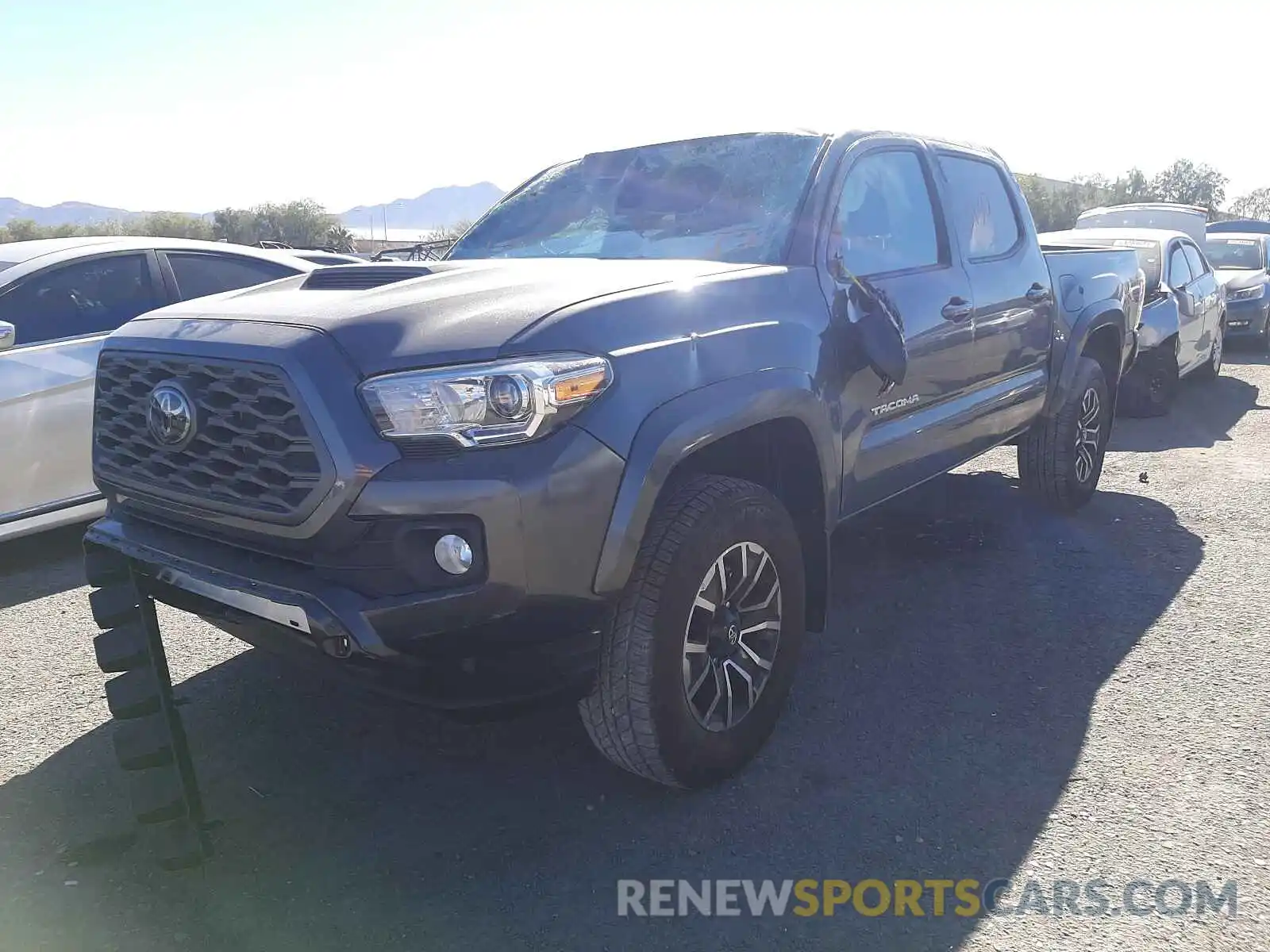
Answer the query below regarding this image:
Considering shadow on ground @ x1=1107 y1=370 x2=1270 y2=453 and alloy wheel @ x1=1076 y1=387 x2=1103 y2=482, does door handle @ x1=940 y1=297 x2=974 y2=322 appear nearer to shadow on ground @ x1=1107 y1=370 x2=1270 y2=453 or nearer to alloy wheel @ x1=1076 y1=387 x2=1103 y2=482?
alloy wheel @ x1=1076 y1=387 x2=1103 y2=482

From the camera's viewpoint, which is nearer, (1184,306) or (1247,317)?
(1184,306)

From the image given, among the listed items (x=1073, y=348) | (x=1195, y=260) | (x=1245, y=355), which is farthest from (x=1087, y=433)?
(x=1245, y=355)

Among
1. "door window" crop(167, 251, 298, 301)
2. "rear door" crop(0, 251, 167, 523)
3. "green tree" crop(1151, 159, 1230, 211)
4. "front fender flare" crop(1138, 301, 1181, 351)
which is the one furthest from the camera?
"green tree" crop(1151, 159, 1230, 211)

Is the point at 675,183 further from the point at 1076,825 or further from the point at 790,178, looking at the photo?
the point at 1076,825

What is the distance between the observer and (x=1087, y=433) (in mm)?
5695

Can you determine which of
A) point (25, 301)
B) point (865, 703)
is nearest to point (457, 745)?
point (865, 703)

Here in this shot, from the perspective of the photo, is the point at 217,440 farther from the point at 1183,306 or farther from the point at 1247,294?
the point at 1247,294

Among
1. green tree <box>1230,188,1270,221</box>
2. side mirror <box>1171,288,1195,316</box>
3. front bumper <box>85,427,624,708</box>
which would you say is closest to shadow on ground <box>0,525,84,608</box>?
front bumper <box>85,427,624,708</box>

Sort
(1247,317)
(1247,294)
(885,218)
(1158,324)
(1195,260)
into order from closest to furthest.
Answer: (885,218) → (1158,324) → (1195,260) → (1247,317) → (1247,294)

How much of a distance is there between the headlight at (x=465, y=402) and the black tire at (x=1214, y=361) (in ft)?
32.7

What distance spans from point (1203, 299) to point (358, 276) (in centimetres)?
949

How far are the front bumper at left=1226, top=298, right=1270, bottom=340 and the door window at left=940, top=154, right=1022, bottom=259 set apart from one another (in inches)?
402

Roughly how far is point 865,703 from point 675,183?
2.07m

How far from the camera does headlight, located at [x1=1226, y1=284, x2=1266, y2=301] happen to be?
13242mm
